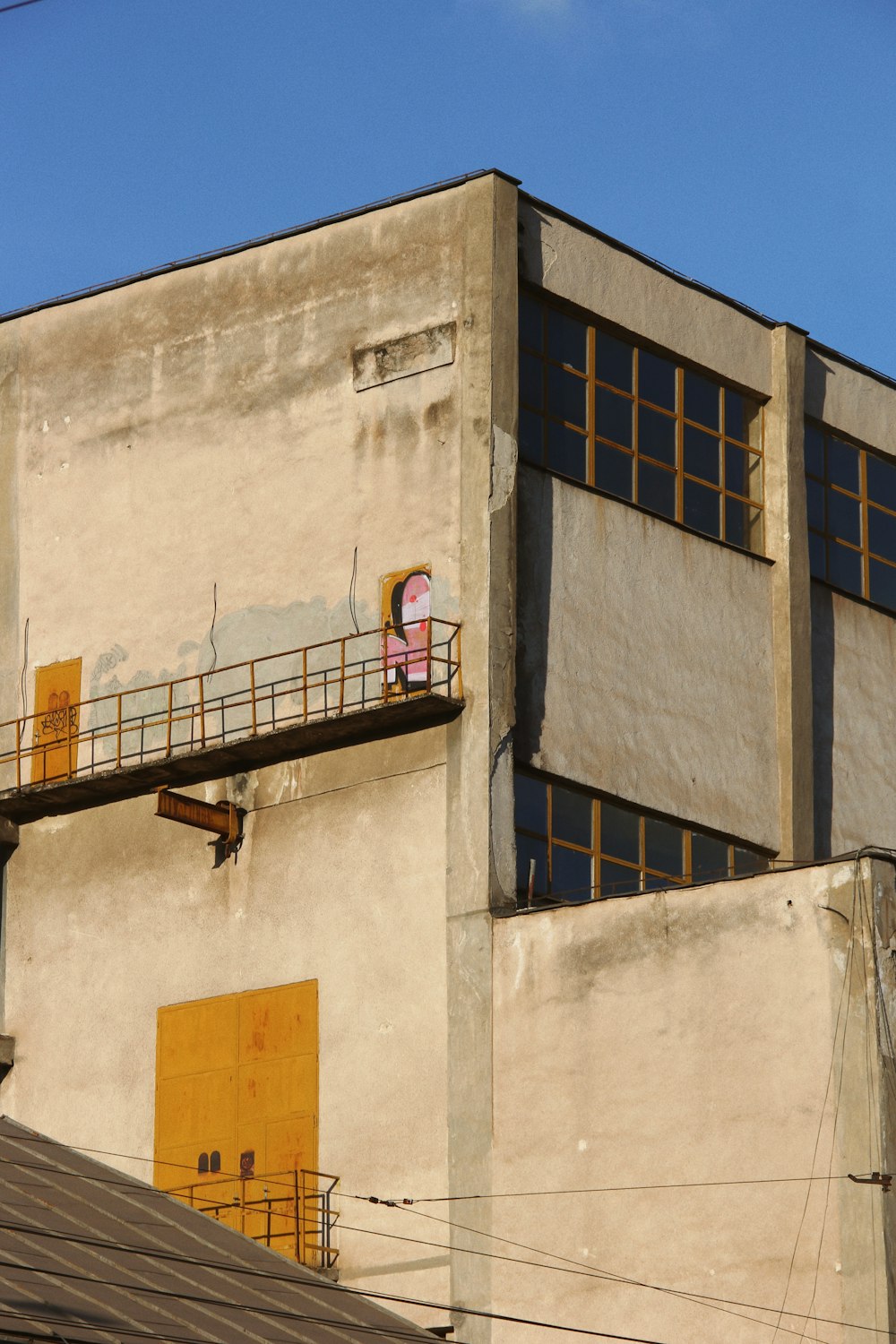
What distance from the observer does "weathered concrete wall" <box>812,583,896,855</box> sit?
117 feet

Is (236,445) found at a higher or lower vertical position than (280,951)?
higher

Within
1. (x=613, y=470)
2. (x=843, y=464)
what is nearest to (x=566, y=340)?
(x=613, y=470)

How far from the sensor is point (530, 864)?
1228 inches

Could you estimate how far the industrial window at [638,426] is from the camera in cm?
3322

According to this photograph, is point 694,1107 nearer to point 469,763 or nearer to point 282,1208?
point 469,763

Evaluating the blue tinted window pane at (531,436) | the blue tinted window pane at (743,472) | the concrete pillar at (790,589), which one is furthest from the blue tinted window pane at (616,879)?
the blue tinted window pane at (743,472)

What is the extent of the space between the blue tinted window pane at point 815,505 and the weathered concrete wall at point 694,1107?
30.0 ft

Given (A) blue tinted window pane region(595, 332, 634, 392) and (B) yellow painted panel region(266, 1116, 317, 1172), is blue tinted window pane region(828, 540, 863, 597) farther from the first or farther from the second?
(B) yellow painted panel region(266, 1116, 317, 1172)

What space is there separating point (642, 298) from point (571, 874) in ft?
26.2

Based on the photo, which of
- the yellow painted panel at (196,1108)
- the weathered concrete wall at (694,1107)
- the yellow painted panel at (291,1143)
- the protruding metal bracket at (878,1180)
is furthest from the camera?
the yellow painted panel at (196,1108)

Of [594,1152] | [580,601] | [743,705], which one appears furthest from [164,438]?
[594,1152]

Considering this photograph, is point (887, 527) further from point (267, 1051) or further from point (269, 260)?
point (267, 1051)

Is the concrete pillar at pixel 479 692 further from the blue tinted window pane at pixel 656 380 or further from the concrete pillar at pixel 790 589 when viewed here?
the concrete pillar at pixel 790 589

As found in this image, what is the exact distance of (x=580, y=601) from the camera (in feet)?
107
